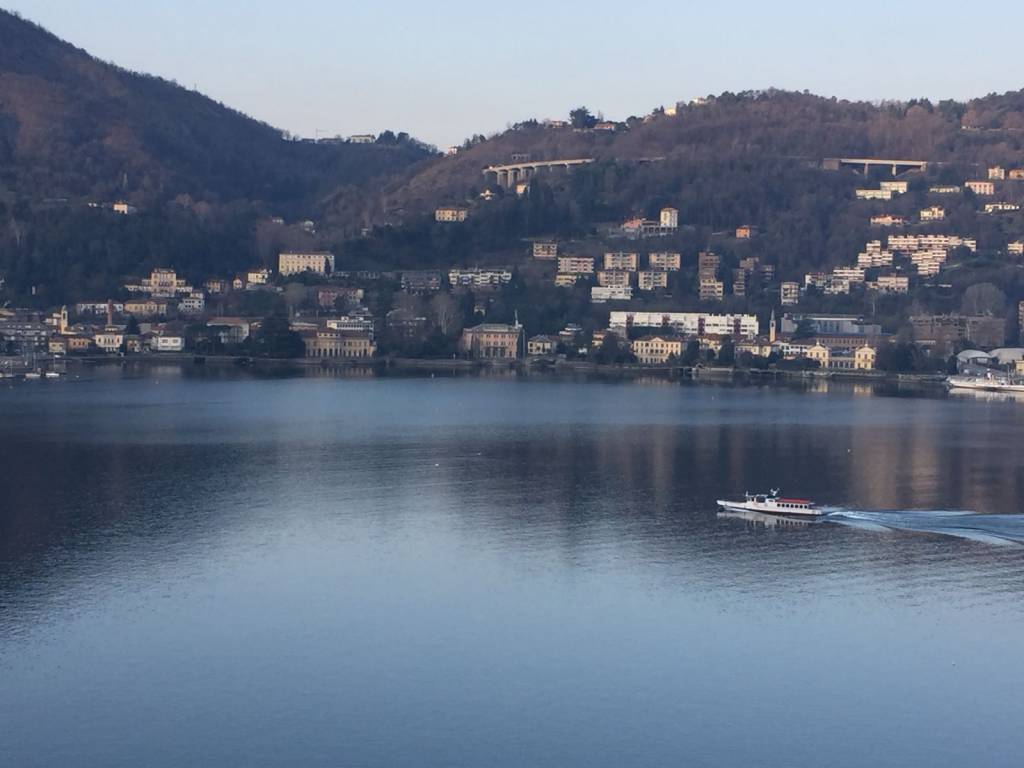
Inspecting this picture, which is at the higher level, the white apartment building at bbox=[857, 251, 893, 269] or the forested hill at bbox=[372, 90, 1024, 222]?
the forested hill at bbox=[372, 90, 1024, 222]

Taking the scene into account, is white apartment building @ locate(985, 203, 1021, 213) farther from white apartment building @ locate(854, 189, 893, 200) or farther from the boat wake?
the boat wake

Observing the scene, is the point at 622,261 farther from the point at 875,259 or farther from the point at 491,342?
the point at 491,342

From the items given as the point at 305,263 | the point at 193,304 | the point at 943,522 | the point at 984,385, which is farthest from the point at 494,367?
the point at 943,522

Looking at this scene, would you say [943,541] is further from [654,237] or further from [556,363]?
[654,237]

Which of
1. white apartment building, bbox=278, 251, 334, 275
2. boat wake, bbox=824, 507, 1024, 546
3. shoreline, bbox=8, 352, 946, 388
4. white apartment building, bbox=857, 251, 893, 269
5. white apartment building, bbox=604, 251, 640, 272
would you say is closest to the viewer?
boat wake, bbox=824, 507, 1024, 546

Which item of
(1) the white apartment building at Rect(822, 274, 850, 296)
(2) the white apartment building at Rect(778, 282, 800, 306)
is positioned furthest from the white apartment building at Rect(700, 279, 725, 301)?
(1) the white apartment building at Rect(822, 274, 850, 296)

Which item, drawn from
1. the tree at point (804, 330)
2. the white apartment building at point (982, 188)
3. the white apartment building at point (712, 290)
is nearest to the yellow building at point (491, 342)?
the tree at point (804, 330)
